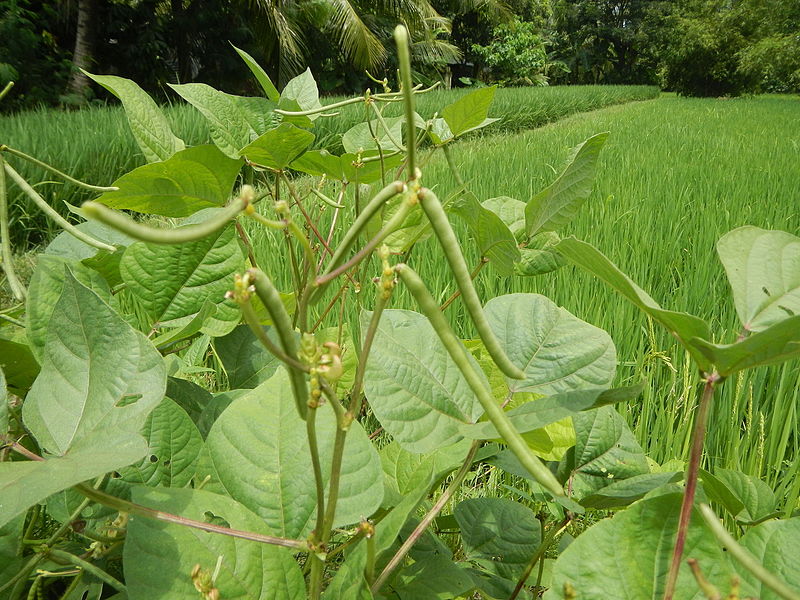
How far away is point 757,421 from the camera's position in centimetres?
83

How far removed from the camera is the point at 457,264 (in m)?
0.15

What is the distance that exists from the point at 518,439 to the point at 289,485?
0.42 ft

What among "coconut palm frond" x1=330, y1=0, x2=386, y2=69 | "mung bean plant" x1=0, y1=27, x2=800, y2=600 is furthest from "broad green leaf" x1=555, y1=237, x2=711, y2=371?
"coconut palm frond" x1=330, y1=0, x2=386, y2=69

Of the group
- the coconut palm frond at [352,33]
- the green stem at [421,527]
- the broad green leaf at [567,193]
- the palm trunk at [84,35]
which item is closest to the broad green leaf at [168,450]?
the green stem at [421,527]

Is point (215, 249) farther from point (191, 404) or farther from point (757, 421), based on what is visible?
point (757, 421)

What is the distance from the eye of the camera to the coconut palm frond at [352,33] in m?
7.61

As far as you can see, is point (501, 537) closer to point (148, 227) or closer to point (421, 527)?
point (421, 527)

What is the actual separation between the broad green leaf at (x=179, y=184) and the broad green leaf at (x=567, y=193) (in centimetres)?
18

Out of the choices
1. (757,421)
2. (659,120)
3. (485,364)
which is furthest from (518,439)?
(659,120)

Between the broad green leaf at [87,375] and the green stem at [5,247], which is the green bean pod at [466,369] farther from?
the green stem at [5,247]

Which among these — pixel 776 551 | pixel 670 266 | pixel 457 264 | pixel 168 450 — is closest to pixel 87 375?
pixel 168 450

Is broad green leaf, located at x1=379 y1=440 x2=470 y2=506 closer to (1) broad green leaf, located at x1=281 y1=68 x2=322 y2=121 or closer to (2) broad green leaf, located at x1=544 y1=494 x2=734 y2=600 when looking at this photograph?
(2) broad green leaf, located at x1=544 y1=494 x2=734 y2=600

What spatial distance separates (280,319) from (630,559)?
15 cm

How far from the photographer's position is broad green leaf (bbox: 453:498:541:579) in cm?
32
